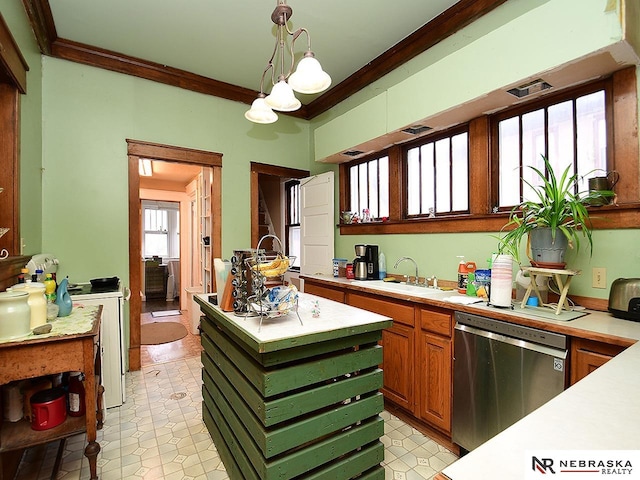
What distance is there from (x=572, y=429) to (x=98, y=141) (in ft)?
12.8

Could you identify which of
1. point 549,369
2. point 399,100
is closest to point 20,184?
point 399,100

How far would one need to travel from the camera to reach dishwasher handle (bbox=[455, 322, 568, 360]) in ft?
4.97

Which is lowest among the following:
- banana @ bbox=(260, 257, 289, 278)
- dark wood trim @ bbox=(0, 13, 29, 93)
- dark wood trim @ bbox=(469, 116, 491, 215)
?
banana @ bbox=(260, 257, 289, 278)

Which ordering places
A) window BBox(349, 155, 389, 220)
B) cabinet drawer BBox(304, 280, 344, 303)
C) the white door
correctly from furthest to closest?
1. the white door
2. window BBox(349, 155, 389, 220)
3. cabinet drawer BBox(304, 280, 344, 303)

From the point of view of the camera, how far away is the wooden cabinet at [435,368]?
2027mm

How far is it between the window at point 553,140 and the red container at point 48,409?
310cm

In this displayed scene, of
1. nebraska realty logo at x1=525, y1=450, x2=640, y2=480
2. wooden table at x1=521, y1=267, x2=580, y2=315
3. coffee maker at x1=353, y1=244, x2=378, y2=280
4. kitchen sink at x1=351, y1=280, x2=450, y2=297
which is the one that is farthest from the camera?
coffee maker at x1=353, y1=244, x2=378, y2=280

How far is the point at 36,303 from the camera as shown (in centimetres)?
162

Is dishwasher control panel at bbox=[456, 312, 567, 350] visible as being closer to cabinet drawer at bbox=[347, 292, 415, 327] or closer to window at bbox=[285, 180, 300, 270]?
cabinet drawer at bbox=[347, 292, 415, 327]

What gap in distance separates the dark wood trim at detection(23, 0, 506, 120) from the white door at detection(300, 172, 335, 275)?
1019mm

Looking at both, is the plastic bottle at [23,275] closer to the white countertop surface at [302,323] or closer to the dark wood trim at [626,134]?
the white countertop surface at [302,323]

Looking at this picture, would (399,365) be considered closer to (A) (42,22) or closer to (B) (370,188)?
(B) (370,188)

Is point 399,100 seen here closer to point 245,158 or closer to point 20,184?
point 245,158

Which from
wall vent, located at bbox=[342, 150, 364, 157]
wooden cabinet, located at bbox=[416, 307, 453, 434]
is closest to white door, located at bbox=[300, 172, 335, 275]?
wall vent, located at bbox=[342, 150, 364, 157]
